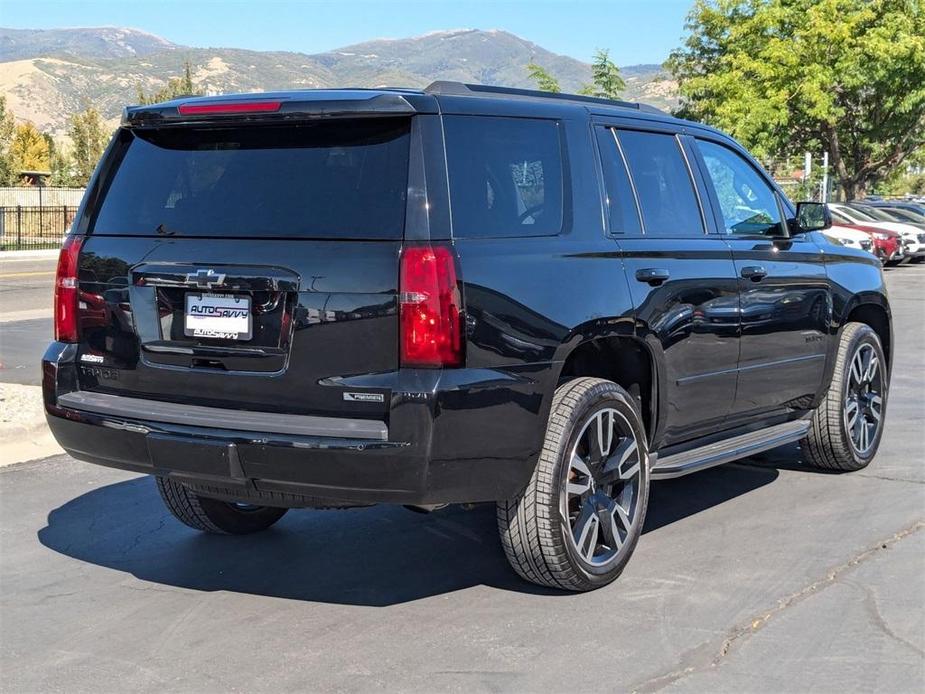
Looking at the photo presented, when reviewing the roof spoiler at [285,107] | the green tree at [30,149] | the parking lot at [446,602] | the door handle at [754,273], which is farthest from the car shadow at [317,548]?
the green tree at [30,149]

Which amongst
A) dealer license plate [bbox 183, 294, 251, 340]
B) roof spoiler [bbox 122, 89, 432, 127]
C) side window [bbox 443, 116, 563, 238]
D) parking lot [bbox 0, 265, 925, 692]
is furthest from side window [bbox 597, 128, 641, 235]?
dealer license plate [bbox 183, 294, 251, 340]

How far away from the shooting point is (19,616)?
4703 mm

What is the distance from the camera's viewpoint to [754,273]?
606 centimetres

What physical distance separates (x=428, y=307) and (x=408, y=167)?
1.77ft

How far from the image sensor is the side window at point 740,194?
6184mm

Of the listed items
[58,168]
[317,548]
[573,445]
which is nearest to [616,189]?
[573,445]

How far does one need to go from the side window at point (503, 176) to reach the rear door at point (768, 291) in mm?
1397

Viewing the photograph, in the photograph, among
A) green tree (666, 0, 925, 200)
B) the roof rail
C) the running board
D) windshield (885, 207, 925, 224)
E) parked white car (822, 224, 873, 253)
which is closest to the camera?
the roof rail

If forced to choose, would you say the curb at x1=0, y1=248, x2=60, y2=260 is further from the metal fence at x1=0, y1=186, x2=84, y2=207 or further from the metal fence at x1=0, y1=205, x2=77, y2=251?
the metal fence at x1=0, y1=186, x2=84, y2=207

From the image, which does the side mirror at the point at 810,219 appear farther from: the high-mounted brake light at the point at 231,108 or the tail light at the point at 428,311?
the high-mounted brake light at the point at 231,108

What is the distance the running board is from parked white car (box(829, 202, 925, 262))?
26.1 m

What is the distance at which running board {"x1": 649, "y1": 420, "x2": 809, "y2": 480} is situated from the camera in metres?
5.43

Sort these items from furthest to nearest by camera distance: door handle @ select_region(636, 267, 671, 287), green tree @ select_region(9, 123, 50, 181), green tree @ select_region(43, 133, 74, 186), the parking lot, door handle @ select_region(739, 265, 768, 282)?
green tree @ select_region(9, 123, 50, 181), green tree @ select_region(43, 133, 74, 186), door handle @ select_region(739, 265, 768, 282), door handle @ select_region(636, 267, 671, 287), the parking lot

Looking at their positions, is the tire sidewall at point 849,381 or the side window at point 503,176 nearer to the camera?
the side window at point 503,176
